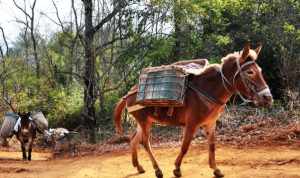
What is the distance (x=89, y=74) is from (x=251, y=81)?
13525mm

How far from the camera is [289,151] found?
11375mm

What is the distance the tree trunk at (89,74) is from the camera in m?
20.6

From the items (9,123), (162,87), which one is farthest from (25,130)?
(162,87)

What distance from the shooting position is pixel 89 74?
21.0 meters

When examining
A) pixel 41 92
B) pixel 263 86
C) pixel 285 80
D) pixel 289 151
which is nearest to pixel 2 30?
pixel 41 92

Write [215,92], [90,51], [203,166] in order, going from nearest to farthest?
1. [215,92]
2. [203,166]
3. [90,51]

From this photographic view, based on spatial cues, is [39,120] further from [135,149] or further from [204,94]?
[204,94]

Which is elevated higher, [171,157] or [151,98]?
[151,98]

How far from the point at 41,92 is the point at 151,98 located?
53.2 ft

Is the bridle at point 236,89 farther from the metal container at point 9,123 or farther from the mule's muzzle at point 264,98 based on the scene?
the metal container at point 9,123

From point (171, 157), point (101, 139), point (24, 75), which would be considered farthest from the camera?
point (24, 75)

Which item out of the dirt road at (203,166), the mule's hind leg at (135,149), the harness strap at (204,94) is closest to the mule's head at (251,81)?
the harness strap at (204,94)

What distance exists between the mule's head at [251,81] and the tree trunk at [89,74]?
1277cm

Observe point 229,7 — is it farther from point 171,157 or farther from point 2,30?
point 2,30
